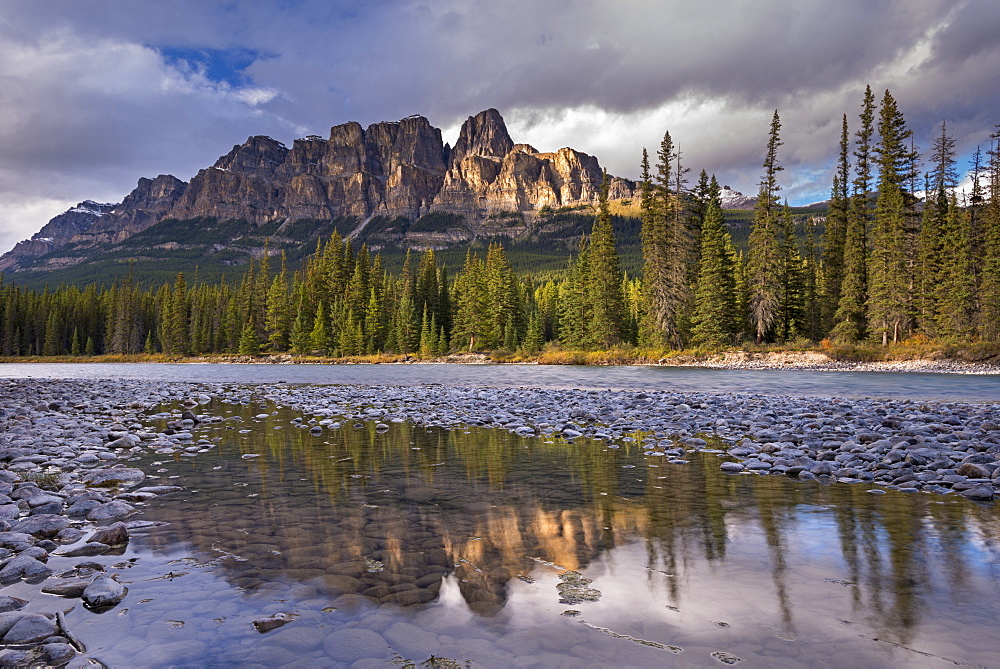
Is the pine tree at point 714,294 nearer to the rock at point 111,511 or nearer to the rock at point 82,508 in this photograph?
the rock at point 111,511

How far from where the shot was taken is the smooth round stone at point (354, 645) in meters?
3.27

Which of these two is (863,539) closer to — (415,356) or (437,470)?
(437,470)

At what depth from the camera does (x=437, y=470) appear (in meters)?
8.84

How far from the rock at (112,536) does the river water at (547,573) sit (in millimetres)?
261

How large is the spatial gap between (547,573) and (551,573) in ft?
0.11

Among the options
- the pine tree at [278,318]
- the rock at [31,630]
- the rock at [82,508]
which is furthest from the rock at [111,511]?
the pine tree at [278,318]

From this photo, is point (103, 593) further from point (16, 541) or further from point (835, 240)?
point (835, 240)

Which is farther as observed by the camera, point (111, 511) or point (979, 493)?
point (979, 493)

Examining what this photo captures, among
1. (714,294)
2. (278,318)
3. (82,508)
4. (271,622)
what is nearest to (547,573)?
(271,622)

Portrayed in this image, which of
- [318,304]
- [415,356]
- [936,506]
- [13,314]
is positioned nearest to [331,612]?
[936,506]

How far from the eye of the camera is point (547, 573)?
4.61 m

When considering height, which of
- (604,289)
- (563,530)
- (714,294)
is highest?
(604,289)

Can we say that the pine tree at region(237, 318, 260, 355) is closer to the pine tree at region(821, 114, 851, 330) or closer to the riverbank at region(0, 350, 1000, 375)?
the riverbank at region(0, 350, 1000, 375)

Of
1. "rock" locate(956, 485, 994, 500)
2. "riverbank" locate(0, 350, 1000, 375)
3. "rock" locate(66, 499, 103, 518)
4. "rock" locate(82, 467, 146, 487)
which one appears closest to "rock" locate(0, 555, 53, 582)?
"rock" locate(66, 499, 103, 518)
